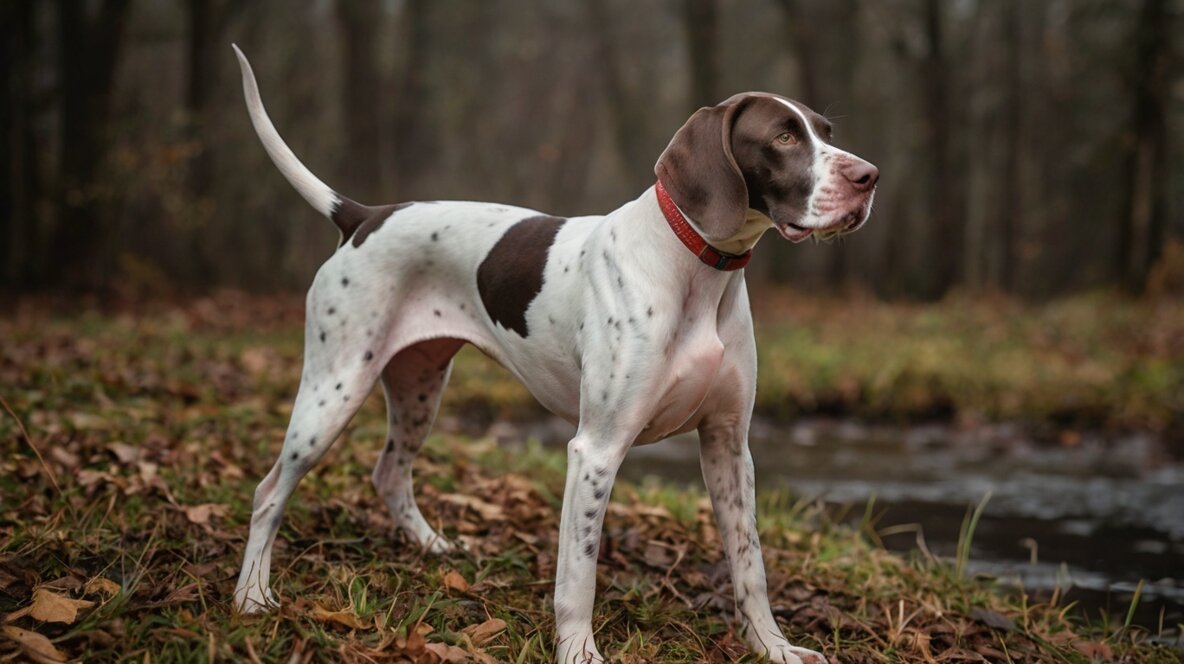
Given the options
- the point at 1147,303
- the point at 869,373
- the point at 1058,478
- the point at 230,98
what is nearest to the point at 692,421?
the point at 1058,478

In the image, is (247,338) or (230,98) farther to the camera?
(230,98)

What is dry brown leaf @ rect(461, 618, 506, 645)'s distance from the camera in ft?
10.0

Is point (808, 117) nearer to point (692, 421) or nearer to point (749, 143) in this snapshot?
point (749, 143)

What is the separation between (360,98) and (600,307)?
14.2 m

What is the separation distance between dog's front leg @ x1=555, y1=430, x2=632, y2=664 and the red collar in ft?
1.99

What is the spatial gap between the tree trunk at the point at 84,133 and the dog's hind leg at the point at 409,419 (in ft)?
30.9

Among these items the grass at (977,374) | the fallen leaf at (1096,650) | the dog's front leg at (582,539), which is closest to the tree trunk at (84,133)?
the grass at (977,374)

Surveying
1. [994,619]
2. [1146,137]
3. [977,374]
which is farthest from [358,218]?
[1146,137]

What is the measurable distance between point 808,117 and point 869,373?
6073 millimetres

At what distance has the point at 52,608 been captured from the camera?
9.09ft

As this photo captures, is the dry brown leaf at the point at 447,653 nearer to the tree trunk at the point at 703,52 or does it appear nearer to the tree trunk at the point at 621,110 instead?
the tree trunk at the point at 703,52

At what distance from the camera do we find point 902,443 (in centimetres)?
774

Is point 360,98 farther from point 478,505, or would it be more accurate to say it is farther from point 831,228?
point 831,228

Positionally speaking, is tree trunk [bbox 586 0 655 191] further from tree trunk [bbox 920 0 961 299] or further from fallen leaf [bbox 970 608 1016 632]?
fallen leaf [bbox 970 608 1016 632]
